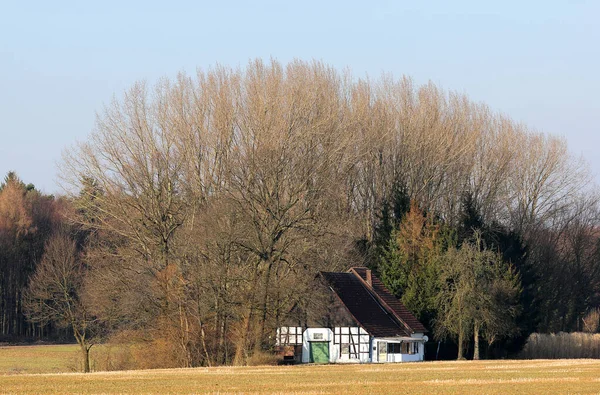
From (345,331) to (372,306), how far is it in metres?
3.53

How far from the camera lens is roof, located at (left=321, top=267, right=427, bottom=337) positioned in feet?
208

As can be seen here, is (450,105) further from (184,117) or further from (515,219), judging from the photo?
(184,117)

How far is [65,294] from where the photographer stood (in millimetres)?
59094

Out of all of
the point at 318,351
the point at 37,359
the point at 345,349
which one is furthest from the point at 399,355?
the point at 37,359

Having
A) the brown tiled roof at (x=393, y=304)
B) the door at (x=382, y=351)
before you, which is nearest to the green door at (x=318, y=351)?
the door at (x=382, y=351)

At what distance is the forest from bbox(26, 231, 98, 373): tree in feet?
0.88

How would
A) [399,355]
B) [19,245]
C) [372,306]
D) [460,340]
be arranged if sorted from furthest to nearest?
[19,245]
[372,306]
[460,340]
[399,355]

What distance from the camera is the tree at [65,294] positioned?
58.4 metres

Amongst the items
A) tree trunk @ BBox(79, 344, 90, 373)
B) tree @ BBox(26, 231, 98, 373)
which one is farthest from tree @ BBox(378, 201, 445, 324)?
tree trunk @ BBox(79, 344, 90, 373)

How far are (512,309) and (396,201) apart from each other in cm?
1328

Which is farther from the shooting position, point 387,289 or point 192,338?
point 387,289

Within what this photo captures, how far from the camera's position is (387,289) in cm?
6906

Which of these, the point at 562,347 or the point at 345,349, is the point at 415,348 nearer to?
the point at 345,349

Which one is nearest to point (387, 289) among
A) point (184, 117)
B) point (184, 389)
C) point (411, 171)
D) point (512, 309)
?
point (512, 309)
